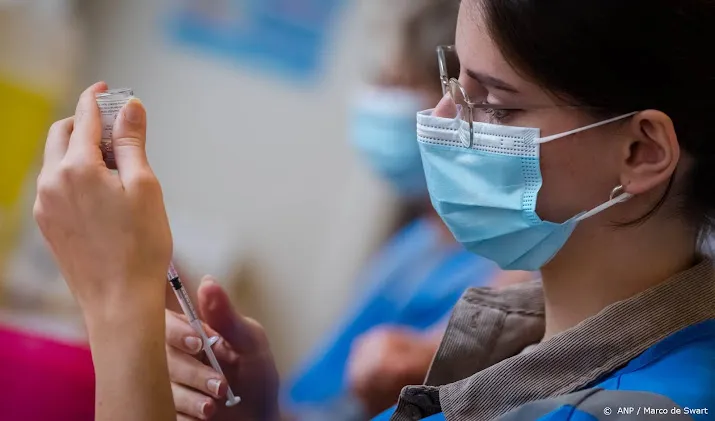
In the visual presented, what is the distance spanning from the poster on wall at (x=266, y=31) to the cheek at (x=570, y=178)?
142cm

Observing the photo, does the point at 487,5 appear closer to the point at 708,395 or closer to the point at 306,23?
the point at 708,395

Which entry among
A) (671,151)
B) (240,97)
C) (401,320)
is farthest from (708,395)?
(240,97)

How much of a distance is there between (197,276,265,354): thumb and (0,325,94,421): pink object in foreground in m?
0.28

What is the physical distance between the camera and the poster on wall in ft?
7.14

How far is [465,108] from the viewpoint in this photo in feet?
2.97

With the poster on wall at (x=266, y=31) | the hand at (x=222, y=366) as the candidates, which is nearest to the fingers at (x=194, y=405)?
the hand at (x=222, y=366)

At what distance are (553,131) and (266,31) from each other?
1479 millimetres

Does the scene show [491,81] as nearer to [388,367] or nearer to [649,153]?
[649,153]

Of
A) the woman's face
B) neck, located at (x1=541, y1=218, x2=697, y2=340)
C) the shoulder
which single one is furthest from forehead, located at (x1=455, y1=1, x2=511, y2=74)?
the shoulder

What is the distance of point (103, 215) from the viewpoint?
2.48 ft

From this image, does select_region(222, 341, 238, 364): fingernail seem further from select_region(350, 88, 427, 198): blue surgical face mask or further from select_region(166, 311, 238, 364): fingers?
select_region(350, 88, 427, 198): blue surgical face mask

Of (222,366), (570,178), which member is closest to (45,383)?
(222,366)

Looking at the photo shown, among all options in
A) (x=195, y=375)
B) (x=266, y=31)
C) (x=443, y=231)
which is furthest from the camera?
(x=266, y=31)

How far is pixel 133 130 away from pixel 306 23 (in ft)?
4.83
